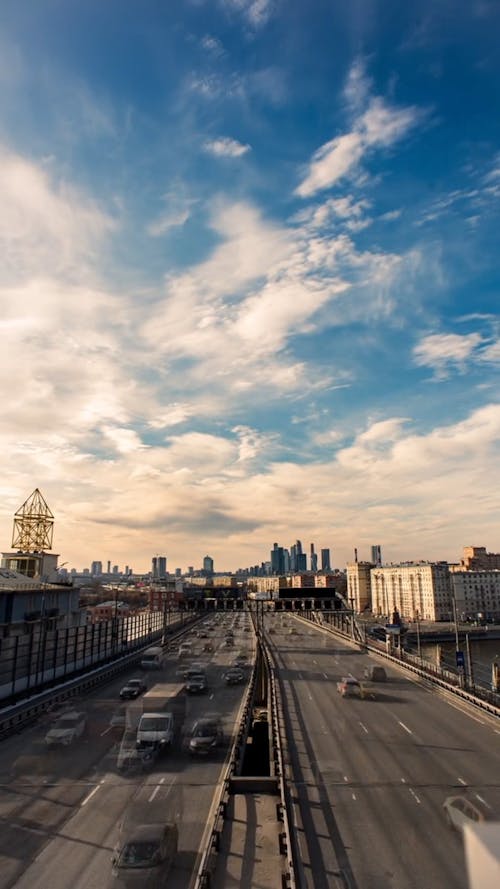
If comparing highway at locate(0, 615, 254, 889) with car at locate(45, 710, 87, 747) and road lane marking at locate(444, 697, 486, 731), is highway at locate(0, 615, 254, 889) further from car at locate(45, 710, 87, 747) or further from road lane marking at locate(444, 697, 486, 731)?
road lane marking at locate(444, 697, 486, 731)

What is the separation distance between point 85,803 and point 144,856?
785 centimetres

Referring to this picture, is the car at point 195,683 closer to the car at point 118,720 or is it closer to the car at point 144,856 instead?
the car at point 118,720

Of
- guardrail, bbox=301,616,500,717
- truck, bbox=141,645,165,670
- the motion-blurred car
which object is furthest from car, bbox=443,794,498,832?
truck, bbox=141,645,165,670

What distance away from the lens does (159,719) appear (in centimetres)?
2944

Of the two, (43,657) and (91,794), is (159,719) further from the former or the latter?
(43,657)

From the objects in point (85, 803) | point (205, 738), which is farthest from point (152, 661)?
point (85, 803)

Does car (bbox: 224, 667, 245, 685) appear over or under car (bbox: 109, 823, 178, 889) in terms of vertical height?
under

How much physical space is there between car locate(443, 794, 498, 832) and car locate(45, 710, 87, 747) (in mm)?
20857

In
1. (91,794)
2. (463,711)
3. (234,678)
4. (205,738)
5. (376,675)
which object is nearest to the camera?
(91,794)

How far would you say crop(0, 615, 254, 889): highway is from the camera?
55.0ft

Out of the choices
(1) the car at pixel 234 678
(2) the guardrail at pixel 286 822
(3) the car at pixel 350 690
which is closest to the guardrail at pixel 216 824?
(2) the guardrail at pixel 286 822

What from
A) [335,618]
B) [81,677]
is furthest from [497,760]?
[335,618]

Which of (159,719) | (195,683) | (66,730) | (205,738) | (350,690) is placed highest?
(159,719)

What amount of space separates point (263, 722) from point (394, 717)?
9943mm
